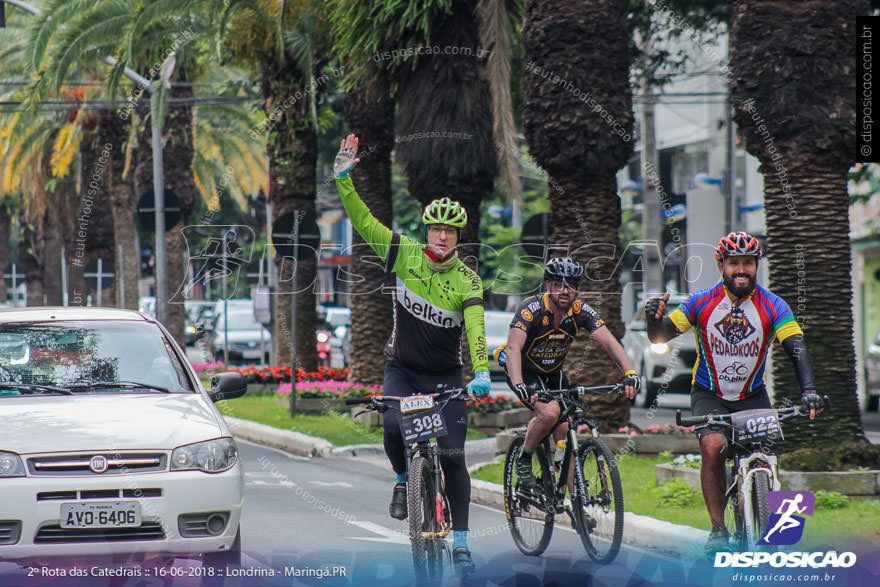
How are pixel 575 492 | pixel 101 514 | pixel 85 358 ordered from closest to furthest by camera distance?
pixel 101 514 < pixel 85 358 < pixel 575 492

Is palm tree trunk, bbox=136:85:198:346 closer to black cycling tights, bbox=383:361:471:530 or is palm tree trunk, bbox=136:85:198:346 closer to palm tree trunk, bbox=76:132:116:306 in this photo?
palm tree trunk, bbox=76:132:116:306

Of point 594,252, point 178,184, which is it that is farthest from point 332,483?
point 178,184

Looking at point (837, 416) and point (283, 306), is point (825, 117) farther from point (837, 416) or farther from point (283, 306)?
point (283, 306)

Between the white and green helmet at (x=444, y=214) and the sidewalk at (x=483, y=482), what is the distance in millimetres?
2603

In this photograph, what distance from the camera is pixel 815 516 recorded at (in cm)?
909

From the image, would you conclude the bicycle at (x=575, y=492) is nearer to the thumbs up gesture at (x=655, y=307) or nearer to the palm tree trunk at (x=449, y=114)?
the thumbs up gesture at (x=655, y=307)

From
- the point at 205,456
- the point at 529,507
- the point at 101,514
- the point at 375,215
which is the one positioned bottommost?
the point at 529,507

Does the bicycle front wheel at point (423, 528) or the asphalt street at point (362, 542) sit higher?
the bicycle front wheel at point (423, 528)

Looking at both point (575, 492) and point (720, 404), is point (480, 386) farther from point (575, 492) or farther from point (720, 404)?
point (720, 404)

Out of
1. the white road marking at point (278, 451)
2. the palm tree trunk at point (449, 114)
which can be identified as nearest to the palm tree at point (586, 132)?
the palm tree trunk at point (449, 114)

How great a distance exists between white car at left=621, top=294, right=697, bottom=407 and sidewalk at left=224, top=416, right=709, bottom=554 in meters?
5.46

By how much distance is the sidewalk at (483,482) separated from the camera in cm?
832

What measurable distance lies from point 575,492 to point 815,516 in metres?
2.30

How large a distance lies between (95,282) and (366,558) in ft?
85.1
